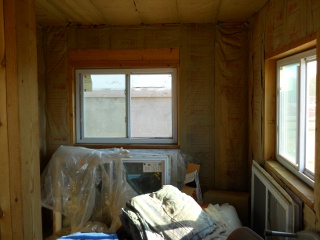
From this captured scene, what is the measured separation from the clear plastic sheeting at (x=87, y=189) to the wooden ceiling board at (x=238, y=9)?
65.8 inches

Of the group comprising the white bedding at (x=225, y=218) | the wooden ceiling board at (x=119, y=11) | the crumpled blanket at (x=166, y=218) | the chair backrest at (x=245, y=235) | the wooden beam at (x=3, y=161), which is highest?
the wooden ceiling board at (x=119, y=11)

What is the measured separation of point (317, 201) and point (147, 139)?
217cm

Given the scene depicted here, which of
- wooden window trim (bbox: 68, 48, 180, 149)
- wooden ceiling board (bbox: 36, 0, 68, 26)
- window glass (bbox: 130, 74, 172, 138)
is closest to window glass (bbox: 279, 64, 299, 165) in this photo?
wooden window trim (bbox: 68, 48, 180, 149)

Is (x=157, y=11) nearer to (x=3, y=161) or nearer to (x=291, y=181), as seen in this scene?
(x=291, y=181)

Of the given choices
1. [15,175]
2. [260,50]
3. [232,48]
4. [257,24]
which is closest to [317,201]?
[15,175]

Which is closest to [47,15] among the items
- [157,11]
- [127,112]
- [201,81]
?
[157,11]

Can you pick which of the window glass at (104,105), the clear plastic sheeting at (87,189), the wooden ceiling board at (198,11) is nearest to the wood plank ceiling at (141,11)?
the wooden ceiling board at (198,11)

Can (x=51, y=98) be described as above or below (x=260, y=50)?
below

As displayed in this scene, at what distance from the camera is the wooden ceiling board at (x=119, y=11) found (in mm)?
2615

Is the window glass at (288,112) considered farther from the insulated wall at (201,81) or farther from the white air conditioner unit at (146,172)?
the white air conditioner unit at (146,172)

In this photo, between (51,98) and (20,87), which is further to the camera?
(51,98)

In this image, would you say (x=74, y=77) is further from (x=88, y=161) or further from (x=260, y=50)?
(x=260, y=50)

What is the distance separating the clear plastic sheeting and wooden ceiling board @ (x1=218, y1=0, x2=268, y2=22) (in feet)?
5.48

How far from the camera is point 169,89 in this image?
11.4 ft
